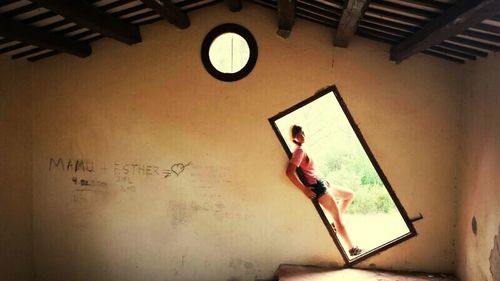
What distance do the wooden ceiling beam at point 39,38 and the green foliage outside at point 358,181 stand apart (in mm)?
2900

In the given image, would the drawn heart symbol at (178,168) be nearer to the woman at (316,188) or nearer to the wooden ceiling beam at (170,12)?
the woman at (316,188)

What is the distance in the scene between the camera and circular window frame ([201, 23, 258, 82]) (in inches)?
165

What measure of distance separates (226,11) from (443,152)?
271cm

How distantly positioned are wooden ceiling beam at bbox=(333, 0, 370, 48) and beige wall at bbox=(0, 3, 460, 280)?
256mm

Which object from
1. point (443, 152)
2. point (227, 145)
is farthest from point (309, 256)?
point (443, 152)

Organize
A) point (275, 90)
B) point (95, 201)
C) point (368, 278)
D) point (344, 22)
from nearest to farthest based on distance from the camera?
1. point (344, 22)
2. point (368, 278)
3. point (275, 90)
4. point (95, 201)

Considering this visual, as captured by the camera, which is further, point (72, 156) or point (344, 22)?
point (72, 156)

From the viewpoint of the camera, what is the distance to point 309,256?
421 cm

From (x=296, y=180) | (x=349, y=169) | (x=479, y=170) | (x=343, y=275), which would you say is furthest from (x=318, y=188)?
(x=479, y=170)

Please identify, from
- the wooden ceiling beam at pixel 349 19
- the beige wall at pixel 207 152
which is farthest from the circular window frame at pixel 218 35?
the wooden ceiling beam at pixel 349 19

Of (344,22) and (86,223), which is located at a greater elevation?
(344,22)

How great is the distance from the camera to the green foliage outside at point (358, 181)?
420 centimetres

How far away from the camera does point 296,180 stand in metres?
4.19

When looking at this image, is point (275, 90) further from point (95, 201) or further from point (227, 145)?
point (95, 201)
